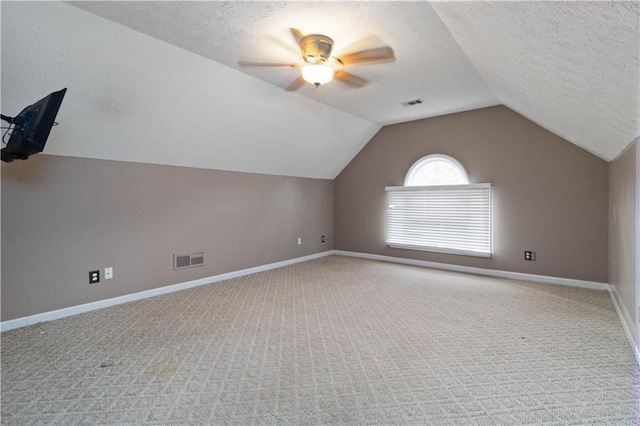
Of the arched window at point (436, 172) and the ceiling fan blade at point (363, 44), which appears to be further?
the arched window at point (436, 172)

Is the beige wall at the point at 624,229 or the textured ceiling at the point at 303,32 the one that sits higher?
the textured ceiling at the point at 303,32

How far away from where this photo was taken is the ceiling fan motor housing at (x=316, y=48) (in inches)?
97.3

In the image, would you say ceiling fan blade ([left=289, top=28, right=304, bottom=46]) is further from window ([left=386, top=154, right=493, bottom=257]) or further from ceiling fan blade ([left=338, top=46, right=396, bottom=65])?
window ([left=386, top=154, right=493, bottom=257])

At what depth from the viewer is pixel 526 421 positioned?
1.64 metres

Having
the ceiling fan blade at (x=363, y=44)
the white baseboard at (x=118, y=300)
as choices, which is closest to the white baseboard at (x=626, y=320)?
the ceiling fan blade at (x=363, y=44)

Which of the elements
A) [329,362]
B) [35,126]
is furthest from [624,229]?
[35,126]

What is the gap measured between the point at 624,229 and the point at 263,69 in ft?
12.5

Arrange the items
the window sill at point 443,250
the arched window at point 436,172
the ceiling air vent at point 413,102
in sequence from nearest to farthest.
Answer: the ceiling air vent at point 413,102, the window sill at point 443,250, the arched window at point 436,172

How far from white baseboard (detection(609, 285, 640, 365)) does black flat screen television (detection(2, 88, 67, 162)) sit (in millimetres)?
4446

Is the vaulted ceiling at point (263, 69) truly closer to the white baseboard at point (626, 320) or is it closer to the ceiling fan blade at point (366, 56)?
the ceiling fan blade at point (366, 56)

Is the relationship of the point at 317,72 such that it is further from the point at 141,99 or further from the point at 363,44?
the point at 141,99

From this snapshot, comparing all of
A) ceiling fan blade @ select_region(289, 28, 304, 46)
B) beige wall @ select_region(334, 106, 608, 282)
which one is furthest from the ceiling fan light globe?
beige wall @ select_region(334, 106, 608, 282)

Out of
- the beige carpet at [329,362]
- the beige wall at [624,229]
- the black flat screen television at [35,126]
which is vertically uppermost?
the black flat screen television at [35,126]

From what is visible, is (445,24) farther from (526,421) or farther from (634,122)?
(526,421)
